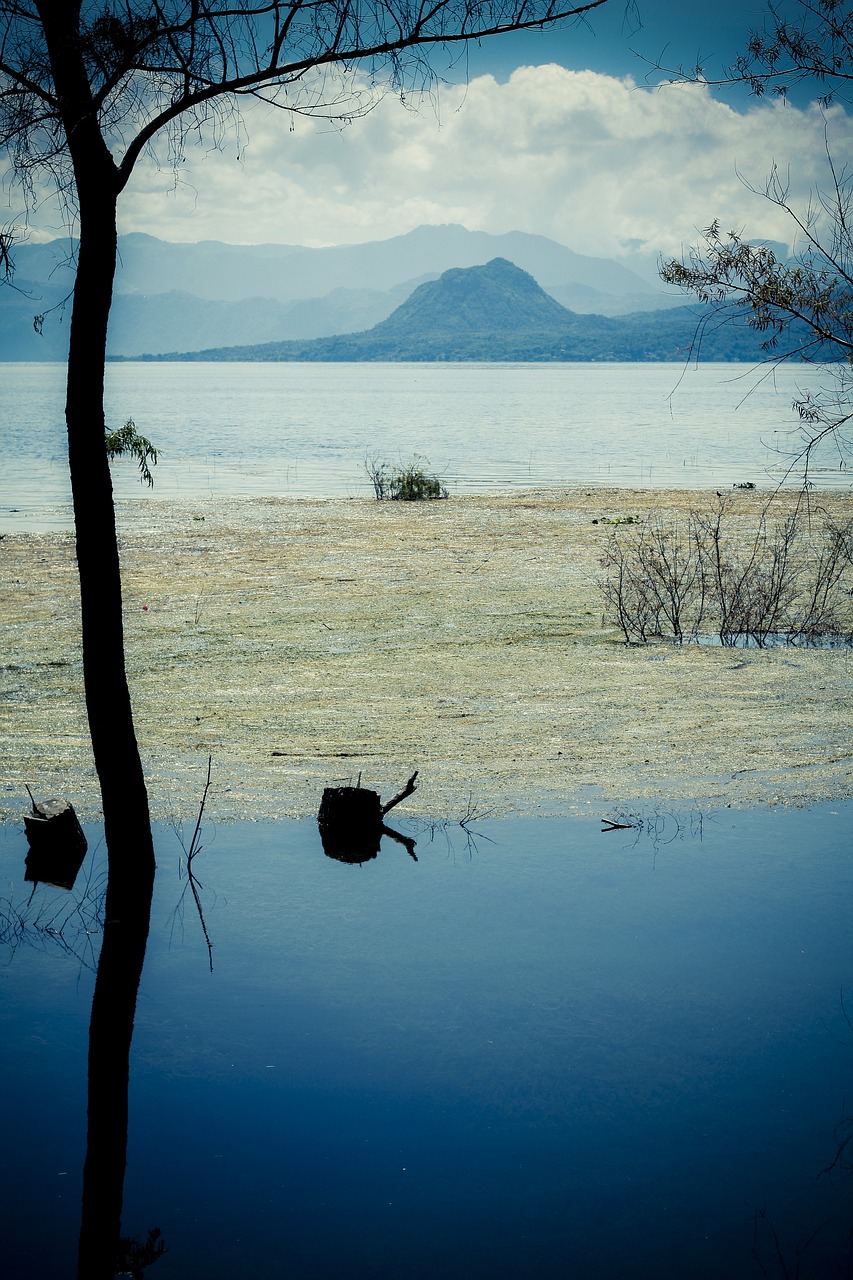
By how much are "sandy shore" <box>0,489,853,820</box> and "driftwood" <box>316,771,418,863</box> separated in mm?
451

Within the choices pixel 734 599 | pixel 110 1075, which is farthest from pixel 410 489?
pixel 110 1075

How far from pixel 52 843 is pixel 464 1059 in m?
3.14

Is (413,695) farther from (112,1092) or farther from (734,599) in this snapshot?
(112,1092)

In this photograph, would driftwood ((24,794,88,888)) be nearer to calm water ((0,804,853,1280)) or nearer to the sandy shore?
calm water ((0,804,853,1280))

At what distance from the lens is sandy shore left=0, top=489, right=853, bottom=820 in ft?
26.7

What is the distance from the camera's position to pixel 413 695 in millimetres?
10508

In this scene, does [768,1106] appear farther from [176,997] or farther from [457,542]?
[457,542]

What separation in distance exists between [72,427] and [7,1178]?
136 inches

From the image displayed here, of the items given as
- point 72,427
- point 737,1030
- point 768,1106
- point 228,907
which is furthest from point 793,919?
point 72,427

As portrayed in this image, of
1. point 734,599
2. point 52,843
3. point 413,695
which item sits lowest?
point 52,843

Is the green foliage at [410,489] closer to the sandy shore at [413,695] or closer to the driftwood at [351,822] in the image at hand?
the sandy shore at [413,695]

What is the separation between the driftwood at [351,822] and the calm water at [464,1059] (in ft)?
0.40

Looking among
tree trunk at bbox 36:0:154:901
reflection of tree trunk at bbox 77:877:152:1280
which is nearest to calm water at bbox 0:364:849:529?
tree trunk at bbox 36:0:154:901

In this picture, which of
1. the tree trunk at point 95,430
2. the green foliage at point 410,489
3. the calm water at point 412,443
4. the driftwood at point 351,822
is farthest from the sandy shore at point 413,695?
the green foliage at point 410,489
